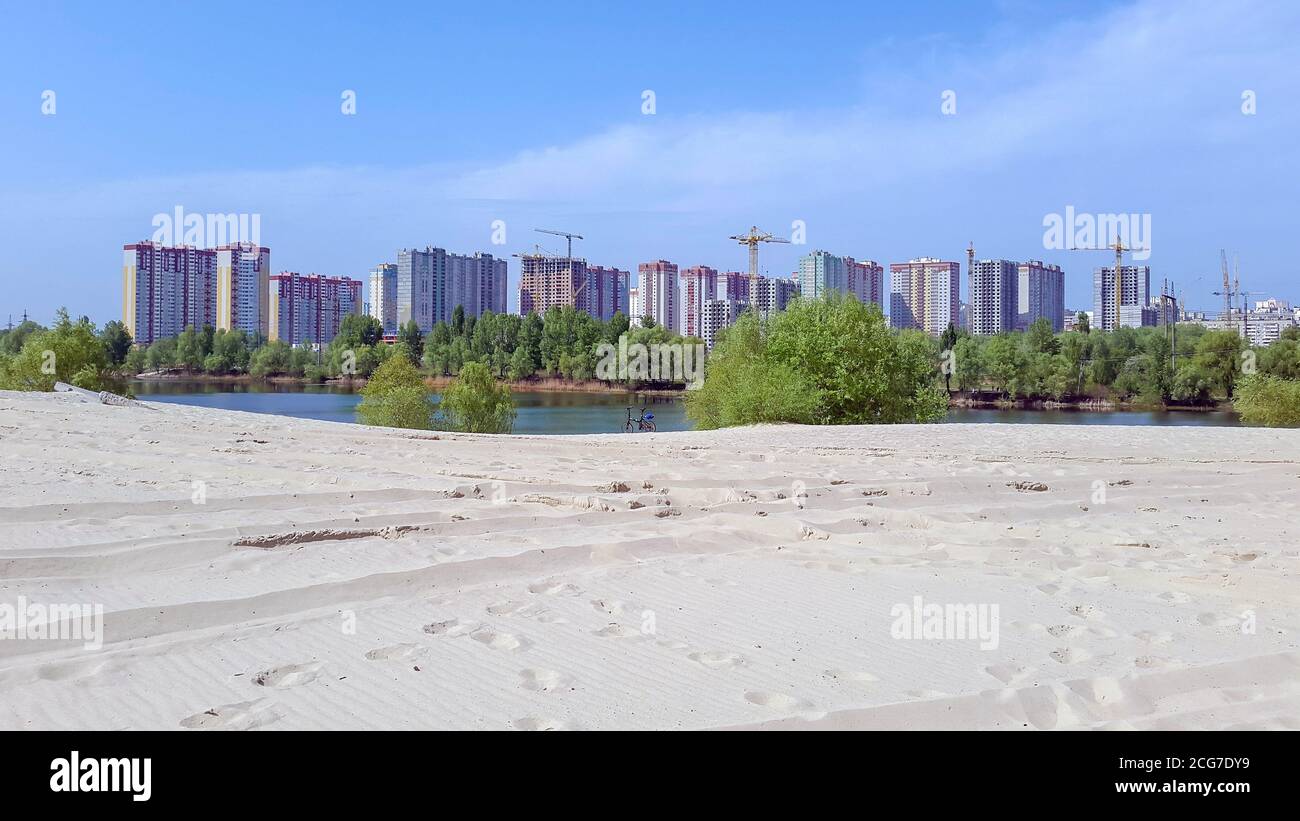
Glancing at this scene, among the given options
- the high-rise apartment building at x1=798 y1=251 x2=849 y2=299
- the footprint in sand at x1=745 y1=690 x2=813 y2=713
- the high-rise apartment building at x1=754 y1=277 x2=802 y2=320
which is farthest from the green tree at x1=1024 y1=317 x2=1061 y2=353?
the footprint in sand at x1=745 y1=690 x2=813 y2=713

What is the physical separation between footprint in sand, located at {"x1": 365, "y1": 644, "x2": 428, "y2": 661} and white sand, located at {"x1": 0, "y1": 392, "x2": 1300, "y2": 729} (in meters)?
0.03

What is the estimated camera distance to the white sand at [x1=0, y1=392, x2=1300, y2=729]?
4336mm

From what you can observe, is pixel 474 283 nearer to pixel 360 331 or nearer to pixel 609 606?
pixel 360 331

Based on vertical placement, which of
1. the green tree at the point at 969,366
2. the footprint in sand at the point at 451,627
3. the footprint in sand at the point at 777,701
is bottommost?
the footprint in sand at the point at 777,701

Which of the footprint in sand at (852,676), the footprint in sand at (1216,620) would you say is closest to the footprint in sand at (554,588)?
the footprint in sand at (852,676)

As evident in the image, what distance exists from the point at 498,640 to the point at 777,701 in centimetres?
169

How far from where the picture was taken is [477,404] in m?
61.6

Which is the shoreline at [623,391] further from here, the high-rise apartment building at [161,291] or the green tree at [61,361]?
the high-rise apartment building at [161,291]

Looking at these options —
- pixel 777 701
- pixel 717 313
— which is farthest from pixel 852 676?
Answer: pixel 717 313

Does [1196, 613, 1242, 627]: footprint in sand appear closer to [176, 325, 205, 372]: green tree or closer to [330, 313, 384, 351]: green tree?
[176, 325, 205, 372]: green tree

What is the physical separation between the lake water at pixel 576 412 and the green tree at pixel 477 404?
208 centimetres

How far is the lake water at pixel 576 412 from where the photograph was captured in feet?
222
